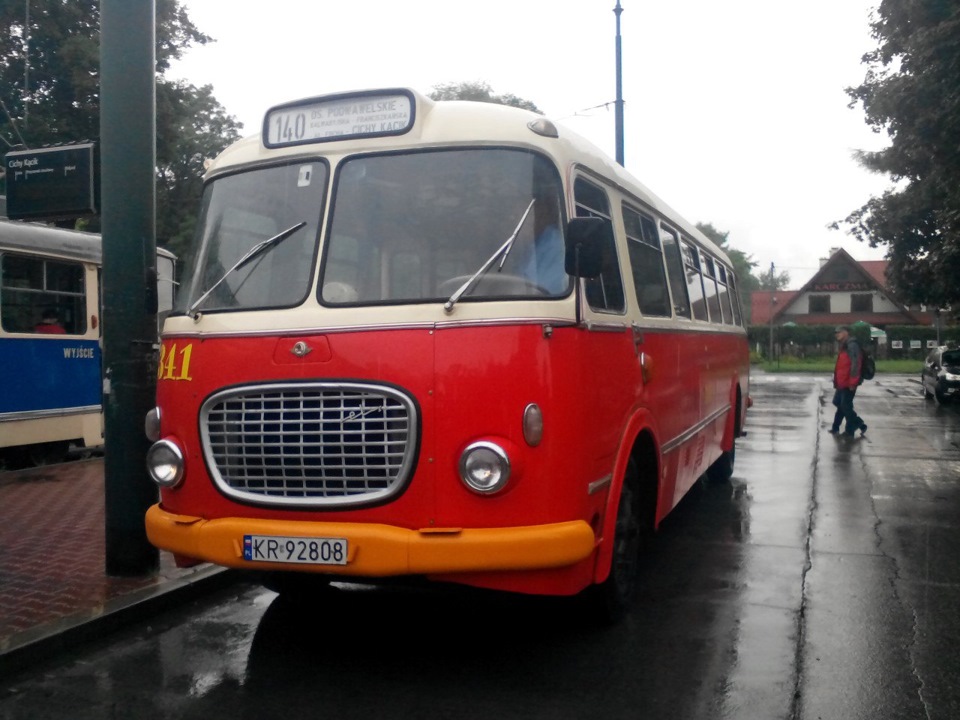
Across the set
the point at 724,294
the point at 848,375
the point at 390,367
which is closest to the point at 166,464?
the point at 390,367

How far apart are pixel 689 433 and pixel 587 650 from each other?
2813 mm

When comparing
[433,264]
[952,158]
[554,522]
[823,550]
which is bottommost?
[823,550]

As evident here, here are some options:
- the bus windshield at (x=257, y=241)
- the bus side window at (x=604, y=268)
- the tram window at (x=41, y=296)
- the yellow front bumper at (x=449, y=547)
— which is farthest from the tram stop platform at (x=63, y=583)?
the bus side window at (x=604, y=268)

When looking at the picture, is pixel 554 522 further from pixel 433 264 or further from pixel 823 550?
pixel 823 550

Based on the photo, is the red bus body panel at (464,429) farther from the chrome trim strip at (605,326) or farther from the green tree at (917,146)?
the green tree at (917,146)

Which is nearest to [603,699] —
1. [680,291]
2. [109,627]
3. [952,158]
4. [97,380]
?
[109,627]

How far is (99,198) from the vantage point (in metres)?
6.77

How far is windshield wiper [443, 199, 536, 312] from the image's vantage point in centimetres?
468

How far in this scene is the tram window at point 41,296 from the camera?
11.4m

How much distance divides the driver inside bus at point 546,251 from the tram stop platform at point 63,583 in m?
3.11

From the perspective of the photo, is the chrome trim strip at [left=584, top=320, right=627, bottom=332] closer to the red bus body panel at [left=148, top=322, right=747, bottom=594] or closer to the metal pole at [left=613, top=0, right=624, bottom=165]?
the red bus body panel at [left=148, top=322, right=747, bottom=594]

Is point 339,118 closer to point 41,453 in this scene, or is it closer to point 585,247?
point 585,247

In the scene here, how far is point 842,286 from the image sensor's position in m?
74.6

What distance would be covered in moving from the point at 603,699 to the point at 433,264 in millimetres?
2210
